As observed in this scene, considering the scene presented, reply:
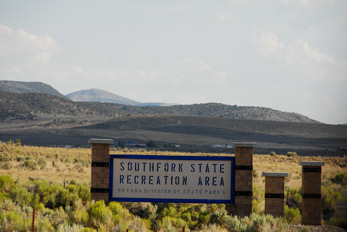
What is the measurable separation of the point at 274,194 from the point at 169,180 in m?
3.06

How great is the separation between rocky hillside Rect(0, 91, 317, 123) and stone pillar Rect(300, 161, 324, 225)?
4163 inches

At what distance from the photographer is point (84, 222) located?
11.4 m

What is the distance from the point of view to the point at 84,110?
447 feet

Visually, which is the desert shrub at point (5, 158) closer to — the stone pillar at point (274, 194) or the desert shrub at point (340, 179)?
the desert shrub at point (340, 179)

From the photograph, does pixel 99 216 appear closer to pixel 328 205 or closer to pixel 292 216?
pixel 292 216

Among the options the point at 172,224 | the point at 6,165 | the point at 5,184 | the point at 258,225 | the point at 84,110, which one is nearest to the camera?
the point at 258,225

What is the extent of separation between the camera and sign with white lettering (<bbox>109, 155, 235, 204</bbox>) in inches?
500

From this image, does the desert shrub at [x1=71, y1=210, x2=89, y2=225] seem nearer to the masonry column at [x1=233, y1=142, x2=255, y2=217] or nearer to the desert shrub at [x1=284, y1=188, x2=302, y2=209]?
the masonry column at [x1=233, y1=142, x2=255, y2=217]

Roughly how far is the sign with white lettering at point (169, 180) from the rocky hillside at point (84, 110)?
343 ft

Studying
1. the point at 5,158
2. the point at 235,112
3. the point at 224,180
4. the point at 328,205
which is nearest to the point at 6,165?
the point at 5,158

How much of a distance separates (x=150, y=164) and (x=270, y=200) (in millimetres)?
3554

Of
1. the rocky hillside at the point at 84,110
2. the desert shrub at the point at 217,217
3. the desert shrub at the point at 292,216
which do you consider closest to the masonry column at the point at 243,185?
the desert shrub at the point at 217,217

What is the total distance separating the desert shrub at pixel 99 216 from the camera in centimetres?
1106

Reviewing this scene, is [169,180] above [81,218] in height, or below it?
above
